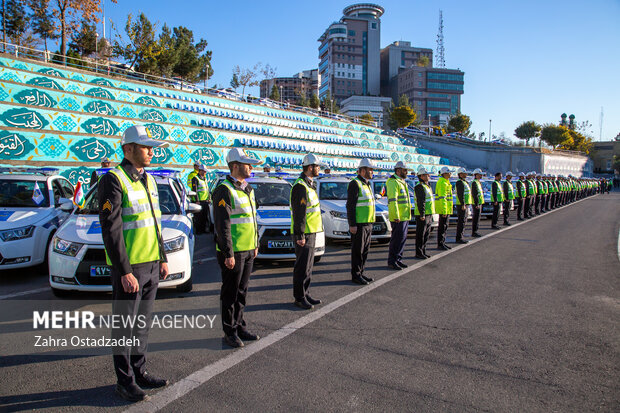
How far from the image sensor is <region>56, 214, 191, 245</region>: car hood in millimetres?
5203

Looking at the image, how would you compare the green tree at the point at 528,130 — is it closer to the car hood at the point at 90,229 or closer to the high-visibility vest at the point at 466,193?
the high-visibility vest at the point at 466,193

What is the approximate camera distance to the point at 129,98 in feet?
74.0

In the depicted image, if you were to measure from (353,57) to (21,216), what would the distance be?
439ft

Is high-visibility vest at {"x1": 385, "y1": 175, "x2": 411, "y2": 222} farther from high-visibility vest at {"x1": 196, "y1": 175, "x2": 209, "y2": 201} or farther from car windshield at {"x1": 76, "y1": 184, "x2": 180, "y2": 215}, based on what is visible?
high-visibility vest at {"x1": 196, "y1": 175, "x2": 209, "y2": 201}

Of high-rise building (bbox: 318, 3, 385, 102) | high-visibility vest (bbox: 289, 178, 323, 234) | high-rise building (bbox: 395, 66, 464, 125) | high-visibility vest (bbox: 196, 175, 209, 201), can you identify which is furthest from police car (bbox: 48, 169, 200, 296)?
high-rise building (bbox: 318, 3, 385, 102)

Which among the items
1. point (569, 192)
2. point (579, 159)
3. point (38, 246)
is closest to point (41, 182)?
point (38, 246)

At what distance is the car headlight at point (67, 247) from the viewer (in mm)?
5113

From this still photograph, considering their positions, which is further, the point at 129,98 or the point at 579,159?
→ the point at 579,159

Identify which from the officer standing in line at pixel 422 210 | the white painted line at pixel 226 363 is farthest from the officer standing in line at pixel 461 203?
the white painted line at pixel 226 363

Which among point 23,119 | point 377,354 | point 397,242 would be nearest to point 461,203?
point 397,242

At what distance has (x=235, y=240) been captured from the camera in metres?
4.20

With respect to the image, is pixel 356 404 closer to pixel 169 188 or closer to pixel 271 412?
pixel 271 412

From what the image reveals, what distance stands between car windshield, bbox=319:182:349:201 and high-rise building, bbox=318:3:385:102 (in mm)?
121972

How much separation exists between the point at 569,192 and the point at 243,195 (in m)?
34.4
